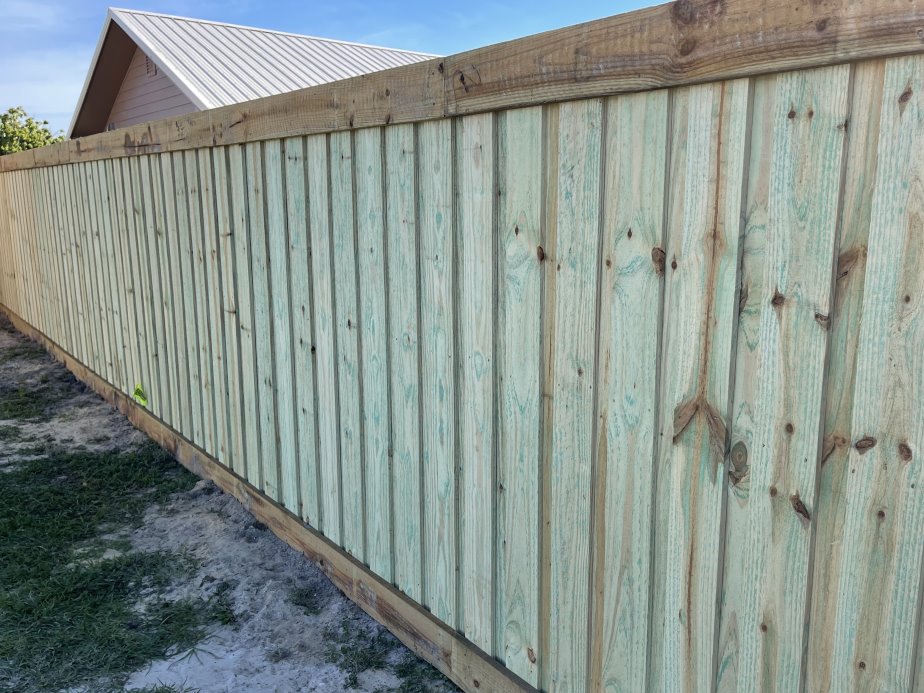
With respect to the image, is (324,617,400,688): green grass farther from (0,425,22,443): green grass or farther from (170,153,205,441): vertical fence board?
(0,425,22,443): green grass

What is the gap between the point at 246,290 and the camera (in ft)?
10.9

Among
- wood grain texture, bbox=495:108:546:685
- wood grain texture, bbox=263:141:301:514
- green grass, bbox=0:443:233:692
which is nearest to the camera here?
wood grain texture, bbox=495:108:546:685

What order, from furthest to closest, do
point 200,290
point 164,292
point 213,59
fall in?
point 213,59 → point 164,292 → point 200,290

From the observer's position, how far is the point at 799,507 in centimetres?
139

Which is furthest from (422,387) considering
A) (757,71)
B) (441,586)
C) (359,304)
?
(757,71)

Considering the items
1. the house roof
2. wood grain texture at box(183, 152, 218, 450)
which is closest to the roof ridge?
the house roof

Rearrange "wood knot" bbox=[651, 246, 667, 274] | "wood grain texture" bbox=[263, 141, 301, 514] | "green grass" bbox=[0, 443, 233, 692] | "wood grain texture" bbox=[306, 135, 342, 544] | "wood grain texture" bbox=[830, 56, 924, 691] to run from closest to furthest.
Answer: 1. "wood grain texture" bbox=[830, 56, 924, 691]
2. "wood knot" bbox=[651, 246, 667, 274]
3. "green grass" bbox=[0, 443, 233, 692]
4. "wood grain texture" bbox=[306, 135, 342, 544]
5. "wood grain texture" bbox=[263, 141, 301, 514]

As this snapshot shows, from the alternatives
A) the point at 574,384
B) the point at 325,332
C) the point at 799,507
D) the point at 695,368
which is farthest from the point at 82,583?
the point at 799,507

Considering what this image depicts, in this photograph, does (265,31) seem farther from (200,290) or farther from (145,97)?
(200,290)

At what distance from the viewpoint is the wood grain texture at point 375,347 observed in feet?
7.88

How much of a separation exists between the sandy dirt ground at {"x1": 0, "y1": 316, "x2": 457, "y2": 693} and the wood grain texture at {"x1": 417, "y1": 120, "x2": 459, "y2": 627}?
33 centimetres

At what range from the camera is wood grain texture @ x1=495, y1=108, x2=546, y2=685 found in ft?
6.05

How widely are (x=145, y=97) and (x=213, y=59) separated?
1.85m

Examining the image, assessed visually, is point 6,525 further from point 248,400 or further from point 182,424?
point 248,400
